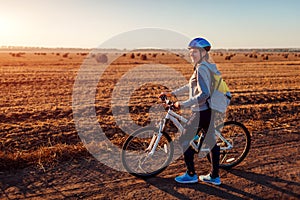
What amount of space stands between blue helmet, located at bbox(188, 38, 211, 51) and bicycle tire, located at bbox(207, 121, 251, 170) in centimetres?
145

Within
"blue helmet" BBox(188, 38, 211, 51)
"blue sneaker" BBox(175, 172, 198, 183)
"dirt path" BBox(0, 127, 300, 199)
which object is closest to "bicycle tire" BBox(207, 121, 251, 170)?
"dirt path" BBox(0, 127, 300, 199)

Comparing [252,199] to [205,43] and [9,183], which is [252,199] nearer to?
[205,43]

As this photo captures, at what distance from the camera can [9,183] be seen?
448 centimetres

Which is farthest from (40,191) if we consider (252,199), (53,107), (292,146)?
(53,107)

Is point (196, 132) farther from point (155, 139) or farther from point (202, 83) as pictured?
point (202, 83)

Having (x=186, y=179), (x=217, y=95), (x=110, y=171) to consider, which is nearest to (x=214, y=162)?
(x=186, y=179)

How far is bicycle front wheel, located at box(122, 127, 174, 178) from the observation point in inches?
190

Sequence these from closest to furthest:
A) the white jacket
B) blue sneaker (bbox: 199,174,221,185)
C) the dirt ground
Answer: the white jacket < the dirt ground < blue sneaker (bbox: 199,174,221,185)

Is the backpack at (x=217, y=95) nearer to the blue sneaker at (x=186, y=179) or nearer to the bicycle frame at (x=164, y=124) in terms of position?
the bicycle frame at (x=164, y=124)

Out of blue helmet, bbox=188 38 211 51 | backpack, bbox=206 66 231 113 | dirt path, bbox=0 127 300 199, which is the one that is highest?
blue helmet, bbox=188 38 211 51

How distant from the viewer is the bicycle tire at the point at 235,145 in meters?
5.33

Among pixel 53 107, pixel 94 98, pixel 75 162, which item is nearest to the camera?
pixel 75 162

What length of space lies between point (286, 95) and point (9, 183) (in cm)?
1240

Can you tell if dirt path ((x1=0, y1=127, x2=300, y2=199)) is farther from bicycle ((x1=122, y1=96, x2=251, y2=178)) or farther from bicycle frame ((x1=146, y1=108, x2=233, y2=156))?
bicycle frame ((x1=146, y1=108, x2=233, y2=156))
